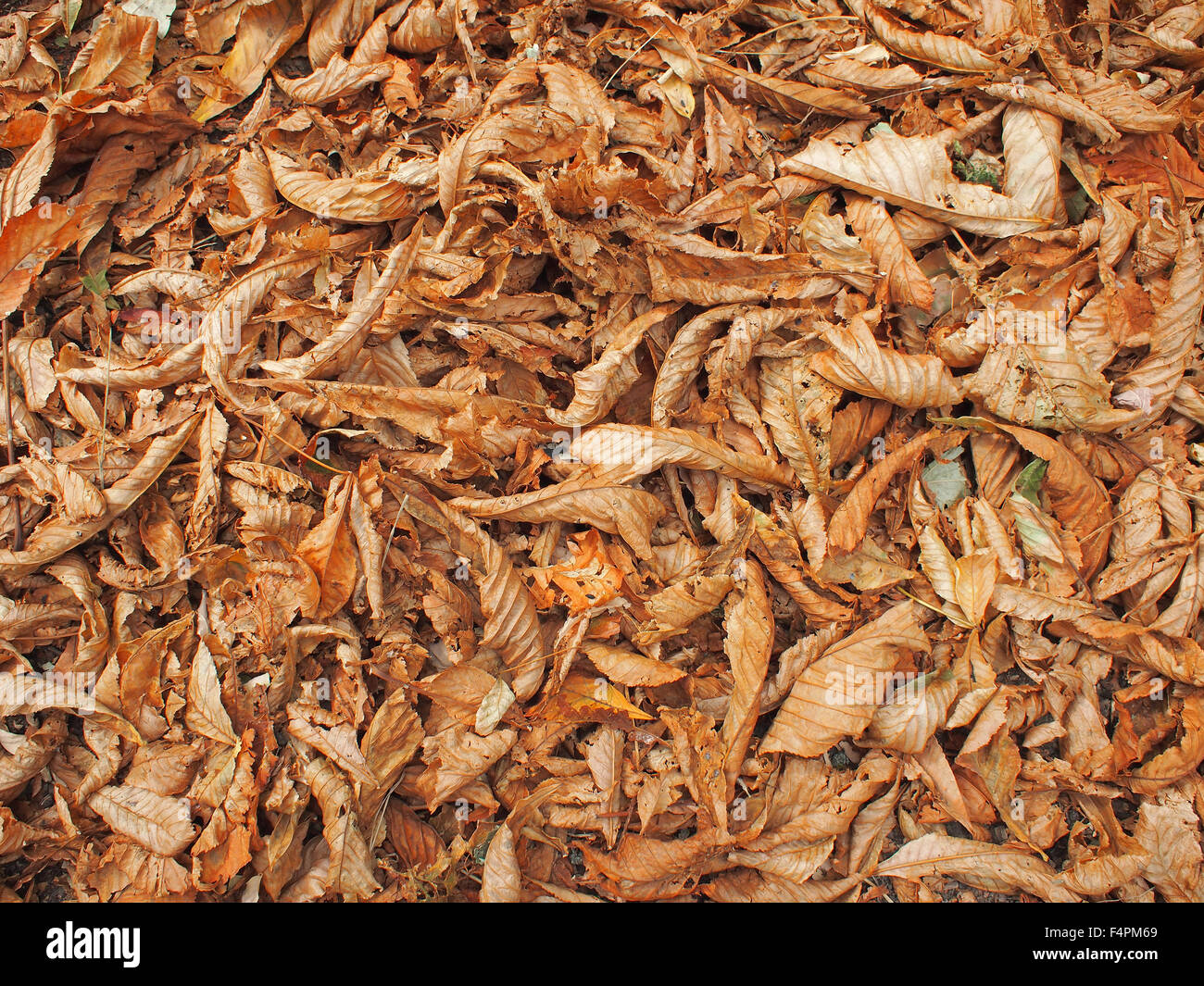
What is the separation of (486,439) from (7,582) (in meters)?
1.54

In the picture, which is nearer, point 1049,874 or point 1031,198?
point 1049,874

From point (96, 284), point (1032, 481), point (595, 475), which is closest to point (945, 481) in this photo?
point (1032, 481)

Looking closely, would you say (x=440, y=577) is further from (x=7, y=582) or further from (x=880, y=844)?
(x=880, y=844)

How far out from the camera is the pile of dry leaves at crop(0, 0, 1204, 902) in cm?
223

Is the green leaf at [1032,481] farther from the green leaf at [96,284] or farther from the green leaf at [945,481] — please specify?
the green leaf at [96,284]

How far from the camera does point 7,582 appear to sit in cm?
232

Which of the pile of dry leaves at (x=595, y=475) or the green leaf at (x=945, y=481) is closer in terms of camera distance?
the pile of dry leaves at (x=595, y=475)

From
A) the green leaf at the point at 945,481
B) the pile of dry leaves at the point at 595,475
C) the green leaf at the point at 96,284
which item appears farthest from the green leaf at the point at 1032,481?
the green leaf at the point at 96,284

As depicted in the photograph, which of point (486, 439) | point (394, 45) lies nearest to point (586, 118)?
point (394, 45)

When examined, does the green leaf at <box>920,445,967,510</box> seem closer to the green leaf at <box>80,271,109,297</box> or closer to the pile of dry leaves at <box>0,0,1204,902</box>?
the pile of dry leaves at <box>0,0,1204,902</box>

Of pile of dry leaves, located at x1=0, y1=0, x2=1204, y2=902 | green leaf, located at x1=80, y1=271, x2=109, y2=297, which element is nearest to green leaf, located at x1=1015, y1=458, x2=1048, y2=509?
pile of dry leaves, located at x1=0, y1=0, x2=1204, y2=902

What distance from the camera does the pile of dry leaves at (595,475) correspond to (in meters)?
2.23

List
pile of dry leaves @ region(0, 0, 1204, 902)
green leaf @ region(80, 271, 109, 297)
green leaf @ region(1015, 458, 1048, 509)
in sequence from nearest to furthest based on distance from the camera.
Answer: pile of dry leaves @ region(0, 0, 1204, 902), green leaf @ region(1015, 458, 1048, 509), green leaf @ region(80, 271, 109, 297)

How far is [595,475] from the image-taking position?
2240 mm
